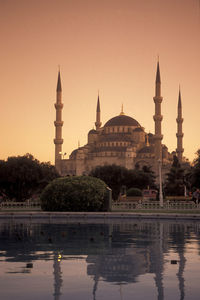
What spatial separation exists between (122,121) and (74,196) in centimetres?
9534

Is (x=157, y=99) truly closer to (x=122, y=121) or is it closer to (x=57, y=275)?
(x=122, y=121)

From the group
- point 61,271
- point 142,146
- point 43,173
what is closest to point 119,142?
point 142,146

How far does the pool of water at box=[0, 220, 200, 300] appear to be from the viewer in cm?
865

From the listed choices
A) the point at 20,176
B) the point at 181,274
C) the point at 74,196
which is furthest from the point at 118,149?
the point at 181,274

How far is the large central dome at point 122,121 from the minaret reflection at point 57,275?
114904 millimetres

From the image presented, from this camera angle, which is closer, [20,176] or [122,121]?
[20,176]

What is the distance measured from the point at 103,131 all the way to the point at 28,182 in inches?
3110

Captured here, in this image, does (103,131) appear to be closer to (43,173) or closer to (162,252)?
(43,173)

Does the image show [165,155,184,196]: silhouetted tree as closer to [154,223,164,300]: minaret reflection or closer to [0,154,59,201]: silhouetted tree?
[0,154,59,201]: silhouetted tree

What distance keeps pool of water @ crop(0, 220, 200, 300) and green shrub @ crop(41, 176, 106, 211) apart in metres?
15.3

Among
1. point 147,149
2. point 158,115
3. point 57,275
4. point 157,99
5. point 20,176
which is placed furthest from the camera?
point 147,149

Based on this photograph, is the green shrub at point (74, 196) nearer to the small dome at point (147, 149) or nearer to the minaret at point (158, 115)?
the minaret at point (158, 115)

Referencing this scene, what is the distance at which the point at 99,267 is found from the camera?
11336 mm

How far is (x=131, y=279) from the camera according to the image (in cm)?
977
